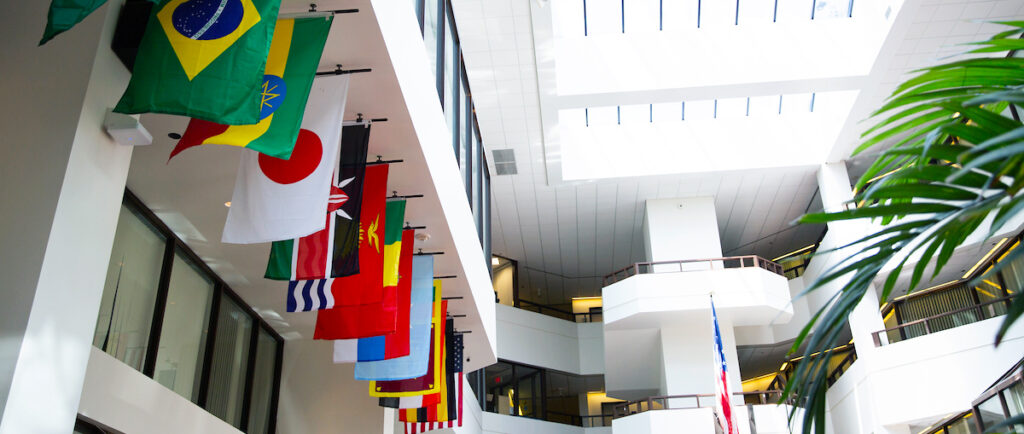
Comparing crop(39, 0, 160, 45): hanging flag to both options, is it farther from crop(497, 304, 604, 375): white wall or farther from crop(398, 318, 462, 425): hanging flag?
crop(497, 304, 604, 375): white wall

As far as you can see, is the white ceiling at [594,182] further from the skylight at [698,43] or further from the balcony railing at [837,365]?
the balcony railing at [837,365]

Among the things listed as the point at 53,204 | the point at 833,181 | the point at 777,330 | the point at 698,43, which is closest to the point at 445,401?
the point at 53,204

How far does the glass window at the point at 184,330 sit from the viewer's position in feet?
28.3

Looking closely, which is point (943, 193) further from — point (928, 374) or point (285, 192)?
point (928, 374)

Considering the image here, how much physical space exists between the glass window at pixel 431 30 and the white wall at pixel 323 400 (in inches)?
182

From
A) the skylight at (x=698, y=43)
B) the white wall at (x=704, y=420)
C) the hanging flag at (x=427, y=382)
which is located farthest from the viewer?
the white wall at (x=704, y=420)

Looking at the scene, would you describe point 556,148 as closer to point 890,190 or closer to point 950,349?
point 950,349

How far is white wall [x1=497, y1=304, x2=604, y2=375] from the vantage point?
2530 cm

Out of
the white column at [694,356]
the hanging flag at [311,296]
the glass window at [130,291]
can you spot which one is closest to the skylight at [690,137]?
the white column at [694,356]

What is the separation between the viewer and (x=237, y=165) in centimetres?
793

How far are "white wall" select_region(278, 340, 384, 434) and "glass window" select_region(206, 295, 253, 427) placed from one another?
1.31 meters

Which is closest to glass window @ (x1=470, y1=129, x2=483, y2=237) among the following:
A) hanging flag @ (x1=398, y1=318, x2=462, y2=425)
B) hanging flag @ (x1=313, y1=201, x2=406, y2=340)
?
hanging flag @ (x1=398, y1=318, x2=462, y2=425)

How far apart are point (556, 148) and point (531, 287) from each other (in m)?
11.7

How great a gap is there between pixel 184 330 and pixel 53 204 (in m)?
5.34
